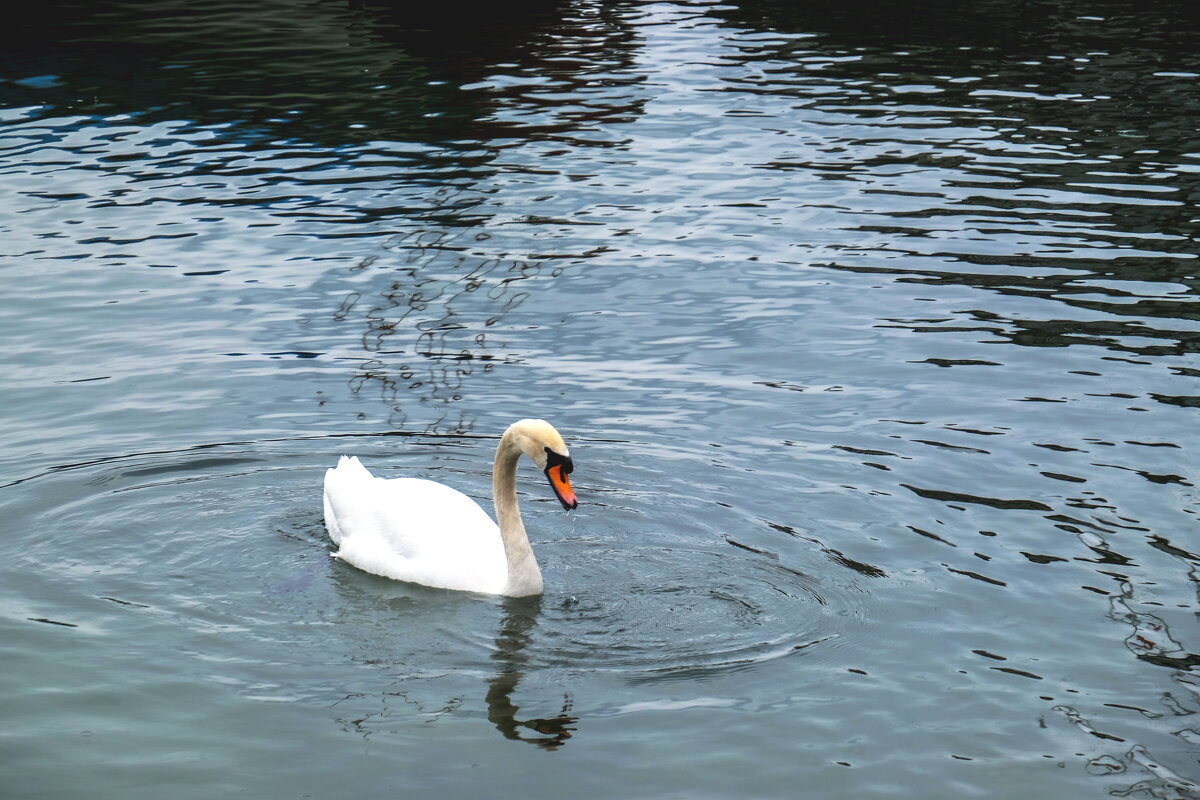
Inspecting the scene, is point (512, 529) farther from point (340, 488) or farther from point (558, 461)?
point (340, 488)

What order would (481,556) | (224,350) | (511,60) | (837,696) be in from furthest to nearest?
(511,60)
(224,350)
(481,556)
(837,696)

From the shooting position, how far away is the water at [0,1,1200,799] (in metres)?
7.31

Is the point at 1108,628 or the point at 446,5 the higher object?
the point at 446,5

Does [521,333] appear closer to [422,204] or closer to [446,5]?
[422,204]

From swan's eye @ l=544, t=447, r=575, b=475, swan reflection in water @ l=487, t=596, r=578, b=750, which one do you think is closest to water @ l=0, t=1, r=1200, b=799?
swan reflection in water @ l=487, t=596, r=578, b=750

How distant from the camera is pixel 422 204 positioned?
1722cm

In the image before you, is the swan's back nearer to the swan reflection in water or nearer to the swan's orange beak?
the swan reflection in water

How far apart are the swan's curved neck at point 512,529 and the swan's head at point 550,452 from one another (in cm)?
16

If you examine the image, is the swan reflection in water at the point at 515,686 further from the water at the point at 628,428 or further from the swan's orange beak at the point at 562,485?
the swan's orange beak at the point at 562,485

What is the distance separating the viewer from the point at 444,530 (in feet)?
29.8

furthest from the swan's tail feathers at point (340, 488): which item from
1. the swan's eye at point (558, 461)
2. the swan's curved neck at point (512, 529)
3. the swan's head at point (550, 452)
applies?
the swan's eye at point (558, 461)

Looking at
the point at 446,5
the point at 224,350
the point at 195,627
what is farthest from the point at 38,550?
the point at 446,5

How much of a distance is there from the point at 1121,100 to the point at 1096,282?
778cm

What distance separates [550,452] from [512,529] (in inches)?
24.2
